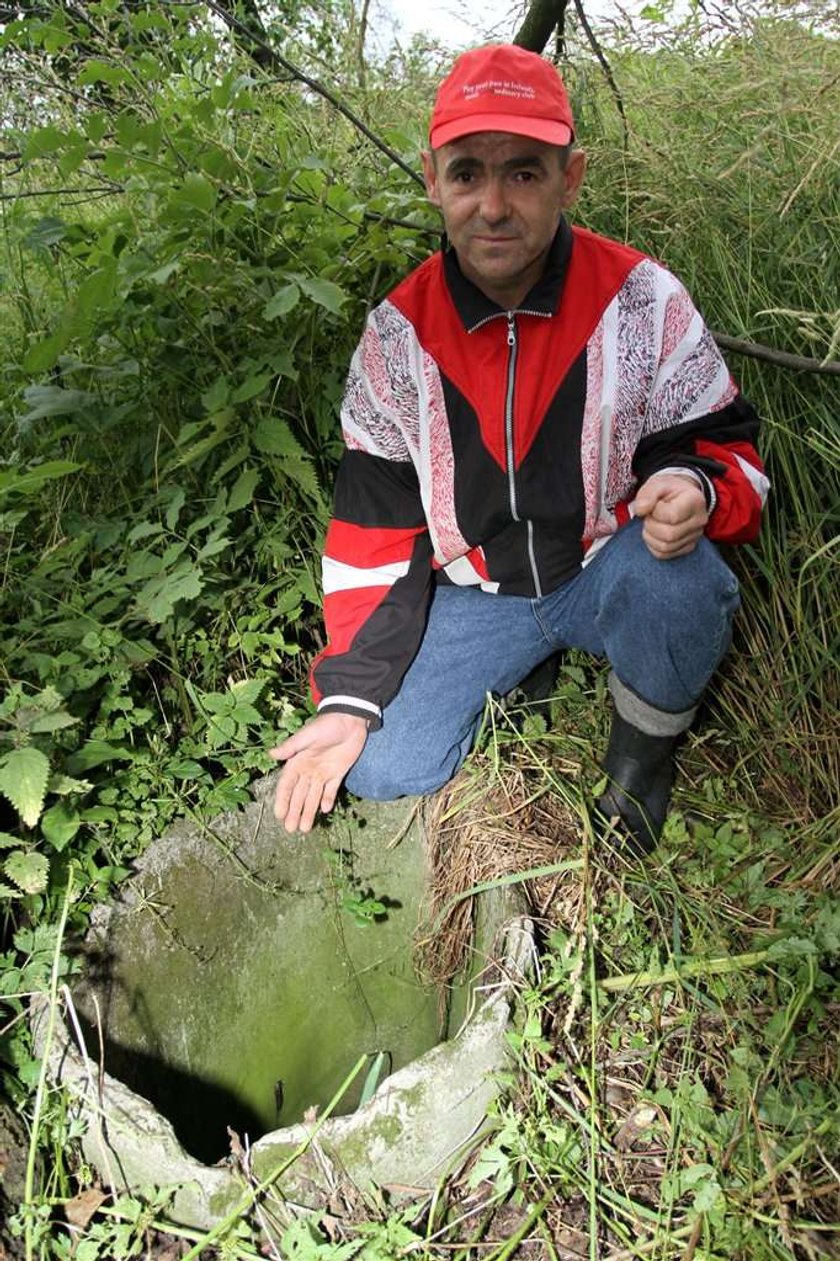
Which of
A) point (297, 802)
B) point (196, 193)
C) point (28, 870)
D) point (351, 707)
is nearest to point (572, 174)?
point (196, 193)

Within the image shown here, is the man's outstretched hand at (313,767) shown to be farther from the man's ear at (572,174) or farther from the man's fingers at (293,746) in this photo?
the man's ear at (572,174)

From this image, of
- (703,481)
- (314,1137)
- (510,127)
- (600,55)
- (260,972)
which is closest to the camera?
(314,1137)

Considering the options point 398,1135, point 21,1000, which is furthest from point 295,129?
point 398,1135

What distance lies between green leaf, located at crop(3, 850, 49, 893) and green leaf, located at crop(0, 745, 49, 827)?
0.15m

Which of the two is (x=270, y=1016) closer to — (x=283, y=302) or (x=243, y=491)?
(x=243, y=491)

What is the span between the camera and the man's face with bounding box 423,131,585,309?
150 centimetres

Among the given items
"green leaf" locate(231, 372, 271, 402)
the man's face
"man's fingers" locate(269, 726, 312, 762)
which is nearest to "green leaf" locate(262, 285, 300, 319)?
"green leaf" locate(231, 372, 271, 402)

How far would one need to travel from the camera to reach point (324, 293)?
1651 mm

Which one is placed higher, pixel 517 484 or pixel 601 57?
pixel 601 57

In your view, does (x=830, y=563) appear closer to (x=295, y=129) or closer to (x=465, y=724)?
(x=465, y=724)

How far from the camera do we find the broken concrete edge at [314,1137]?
1.28 metres

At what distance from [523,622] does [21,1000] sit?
48.3 inches

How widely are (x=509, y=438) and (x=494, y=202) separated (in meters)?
0.42

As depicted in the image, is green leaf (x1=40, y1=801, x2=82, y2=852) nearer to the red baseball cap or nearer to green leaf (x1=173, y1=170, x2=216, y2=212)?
green leaf (x1=173, y1=170, x2=216, y2=212)
